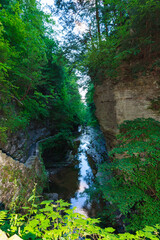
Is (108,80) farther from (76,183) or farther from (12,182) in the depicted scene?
(76,183)

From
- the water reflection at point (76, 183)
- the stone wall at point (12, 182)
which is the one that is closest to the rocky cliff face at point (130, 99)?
the water reflection at point (76, 183)

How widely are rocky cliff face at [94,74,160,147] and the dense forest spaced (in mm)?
259

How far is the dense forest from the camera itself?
3.96ft

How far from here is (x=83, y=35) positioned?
7.32 meters

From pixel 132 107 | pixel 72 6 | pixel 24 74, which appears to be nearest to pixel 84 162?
pixel 132 107

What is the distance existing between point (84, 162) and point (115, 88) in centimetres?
998

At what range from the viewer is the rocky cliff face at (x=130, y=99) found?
436 cm

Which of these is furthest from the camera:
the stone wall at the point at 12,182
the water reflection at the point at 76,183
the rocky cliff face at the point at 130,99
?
the water reflection at the point at 76,183

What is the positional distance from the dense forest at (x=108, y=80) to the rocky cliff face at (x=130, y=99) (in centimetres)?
26

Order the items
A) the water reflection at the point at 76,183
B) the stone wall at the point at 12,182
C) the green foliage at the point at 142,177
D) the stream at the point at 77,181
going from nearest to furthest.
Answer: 1. the green foliage at the point at 142,177
2. the stone wall at the point at 12,182
3. the stream at the point at 77,181
4. the water reflection at the point at 76,183

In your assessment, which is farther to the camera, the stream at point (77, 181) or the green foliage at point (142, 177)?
the stream at point (77, 181)

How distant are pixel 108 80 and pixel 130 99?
1.86 m

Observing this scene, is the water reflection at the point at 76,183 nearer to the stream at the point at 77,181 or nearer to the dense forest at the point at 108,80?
the stream at the point at 77,181

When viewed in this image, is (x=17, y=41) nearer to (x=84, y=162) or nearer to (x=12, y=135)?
(x=12, y=135)
